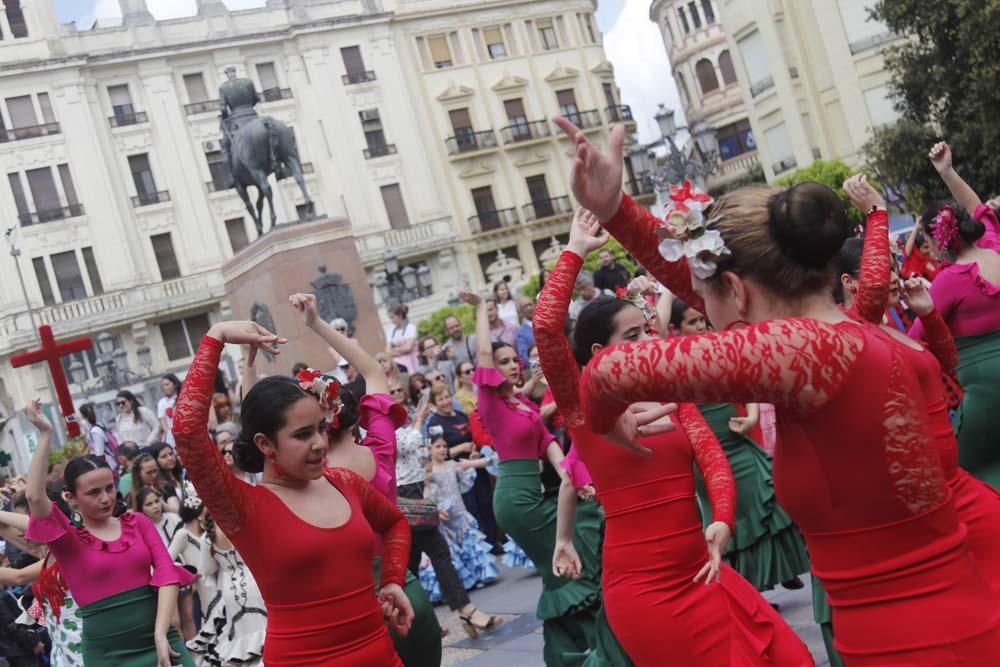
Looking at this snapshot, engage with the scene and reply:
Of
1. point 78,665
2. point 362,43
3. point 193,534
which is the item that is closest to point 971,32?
point 193,534

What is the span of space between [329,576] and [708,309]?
176 cm

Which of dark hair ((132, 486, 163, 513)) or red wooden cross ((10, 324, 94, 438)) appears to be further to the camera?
red wooden cross ((10, 324, 94, 438))

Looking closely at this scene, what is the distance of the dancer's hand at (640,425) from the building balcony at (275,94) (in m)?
47.2

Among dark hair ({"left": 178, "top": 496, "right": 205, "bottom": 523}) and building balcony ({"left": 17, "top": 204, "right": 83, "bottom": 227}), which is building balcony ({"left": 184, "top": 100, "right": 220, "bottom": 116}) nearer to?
building balcony ({"left": 17, "top": 204, "right": 83, "bottom": 227})

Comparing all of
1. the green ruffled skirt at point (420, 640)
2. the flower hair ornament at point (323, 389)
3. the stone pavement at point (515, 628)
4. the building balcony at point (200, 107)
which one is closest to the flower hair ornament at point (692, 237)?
the flower hair ornament at point (323, 389)

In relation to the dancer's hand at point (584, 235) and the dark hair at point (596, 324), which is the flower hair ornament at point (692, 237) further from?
the dark hair at point (596, 324)

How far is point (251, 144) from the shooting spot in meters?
19.4

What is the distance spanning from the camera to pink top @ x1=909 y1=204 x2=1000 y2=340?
586cm

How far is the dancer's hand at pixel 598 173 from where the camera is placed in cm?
318

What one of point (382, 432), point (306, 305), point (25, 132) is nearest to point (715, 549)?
point (382, 432)

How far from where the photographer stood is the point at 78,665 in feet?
21.2

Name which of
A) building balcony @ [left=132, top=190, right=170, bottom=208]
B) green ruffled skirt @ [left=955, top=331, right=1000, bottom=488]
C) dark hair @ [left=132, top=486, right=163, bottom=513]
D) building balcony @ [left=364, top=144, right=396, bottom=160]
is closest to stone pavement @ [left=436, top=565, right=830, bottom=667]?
green ruffled skirt @ [left=955, top=331, right=1000, bottom=488]

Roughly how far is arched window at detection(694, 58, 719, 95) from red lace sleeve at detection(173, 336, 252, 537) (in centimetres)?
6623

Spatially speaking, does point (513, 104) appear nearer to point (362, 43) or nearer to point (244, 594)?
point (362, 43)
